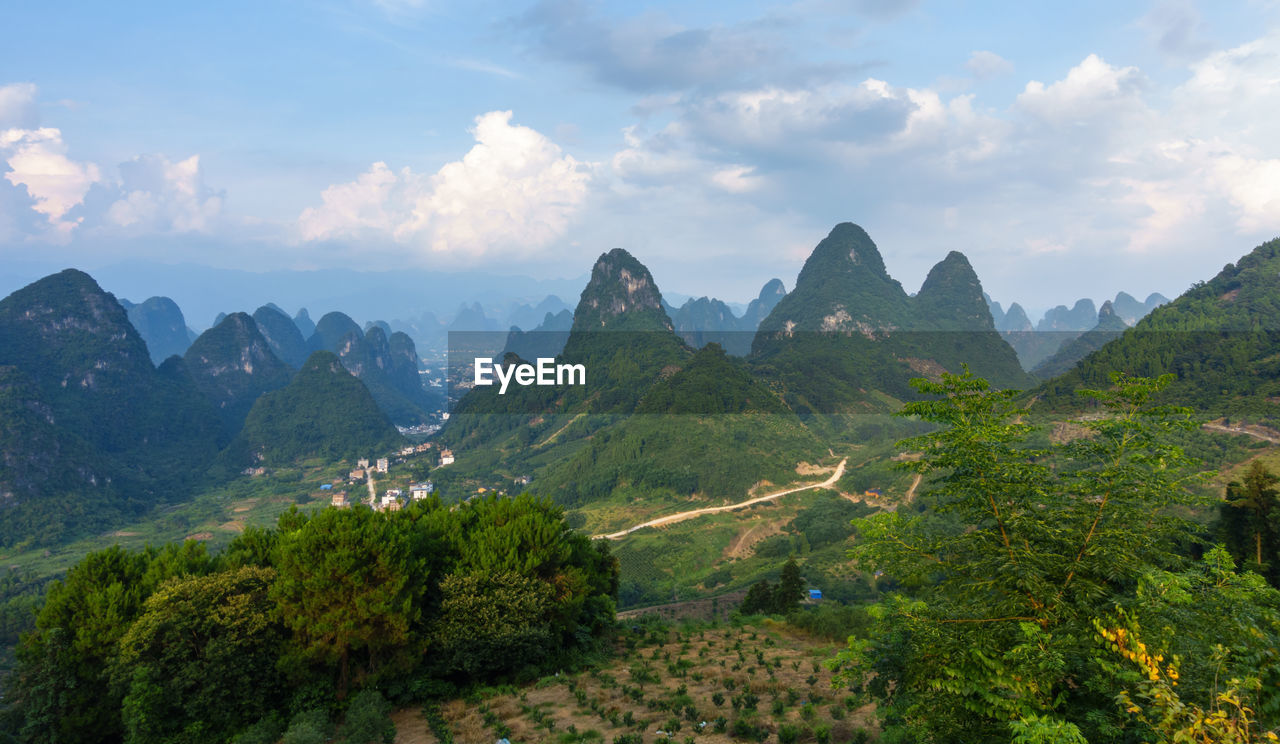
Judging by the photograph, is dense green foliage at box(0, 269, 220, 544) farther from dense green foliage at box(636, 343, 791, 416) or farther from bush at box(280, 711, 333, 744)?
bush at box(280, 711, 333, 744)

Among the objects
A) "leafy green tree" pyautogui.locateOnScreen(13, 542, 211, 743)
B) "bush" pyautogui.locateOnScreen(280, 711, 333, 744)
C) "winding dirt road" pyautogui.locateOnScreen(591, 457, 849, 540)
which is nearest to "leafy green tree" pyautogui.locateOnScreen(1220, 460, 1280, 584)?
"bush" pyautogui.locateOnScreen(280, 711, 333, 744)

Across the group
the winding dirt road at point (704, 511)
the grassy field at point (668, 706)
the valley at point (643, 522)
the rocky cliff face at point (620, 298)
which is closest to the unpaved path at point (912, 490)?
the valley at point (643, 522)

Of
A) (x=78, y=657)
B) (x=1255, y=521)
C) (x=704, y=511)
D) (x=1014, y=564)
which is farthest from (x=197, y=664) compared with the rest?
(x=704, y=511)

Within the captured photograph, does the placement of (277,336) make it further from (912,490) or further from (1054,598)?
(1054,598)

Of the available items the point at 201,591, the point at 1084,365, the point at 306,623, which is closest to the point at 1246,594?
the point at 306,623

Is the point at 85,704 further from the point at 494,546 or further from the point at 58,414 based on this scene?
the point at 58,414

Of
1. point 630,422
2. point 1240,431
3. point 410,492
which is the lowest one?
point 410,492

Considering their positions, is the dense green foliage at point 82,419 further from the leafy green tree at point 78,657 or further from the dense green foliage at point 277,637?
the dense green foliage at point 277,637
